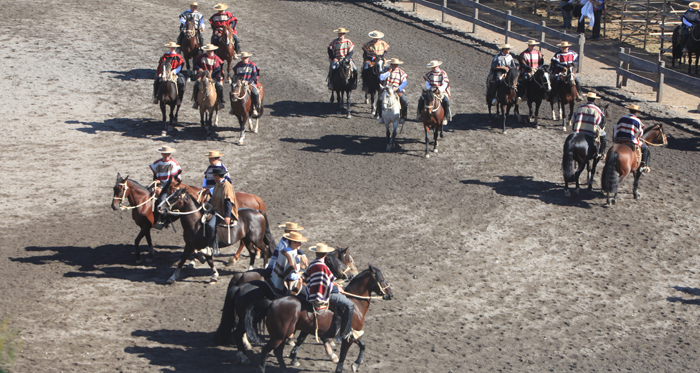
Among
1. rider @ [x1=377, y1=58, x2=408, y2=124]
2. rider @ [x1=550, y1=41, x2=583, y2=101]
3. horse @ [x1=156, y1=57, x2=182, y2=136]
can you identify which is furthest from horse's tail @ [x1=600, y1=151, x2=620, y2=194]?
horse @ [x1=156, y1=57, x2=182, y2=136]

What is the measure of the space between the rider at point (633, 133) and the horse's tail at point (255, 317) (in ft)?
33.4

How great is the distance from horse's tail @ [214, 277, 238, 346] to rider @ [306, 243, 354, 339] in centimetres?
120

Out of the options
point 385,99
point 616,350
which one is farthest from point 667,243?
point 385,99

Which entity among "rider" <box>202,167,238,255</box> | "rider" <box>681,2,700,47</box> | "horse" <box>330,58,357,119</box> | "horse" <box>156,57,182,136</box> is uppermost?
"rider" <box>681,2,700,47</box>

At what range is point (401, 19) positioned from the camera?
1228 inches

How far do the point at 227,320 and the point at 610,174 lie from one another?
31.7ft

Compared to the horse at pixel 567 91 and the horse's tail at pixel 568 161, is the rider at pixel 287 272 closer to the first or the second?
the horse's tail at pixel 568 161

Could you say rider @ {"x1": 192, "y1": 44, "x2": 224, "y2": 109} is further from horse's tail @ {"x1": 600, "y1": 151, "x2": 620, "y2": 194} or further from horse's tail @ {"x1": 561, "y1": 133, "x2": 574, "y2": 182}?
horse's tail @ {"x1": 600, "y1": 151, "x2": 620, "y2": 194}

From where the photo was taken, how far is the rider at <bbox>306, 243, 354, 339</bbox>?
9.85 m

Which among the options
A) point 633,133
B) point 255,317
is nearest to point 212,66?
point 633,133

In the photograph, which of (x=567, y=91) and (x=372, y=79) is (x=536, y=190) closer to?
(x=567, y=91)

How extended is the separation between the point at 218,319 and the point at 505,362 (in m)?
4.57

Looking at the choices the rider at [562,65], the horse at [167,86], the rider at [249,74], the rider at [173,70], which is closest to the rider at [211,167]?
the rider at [249,74]

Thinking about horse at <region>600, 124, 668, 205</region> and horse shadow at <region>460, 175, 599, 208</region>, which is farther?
horse shadow at <region>460, 175, 599, 208</region>
